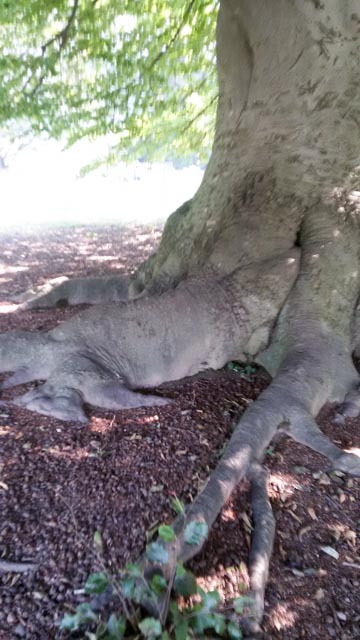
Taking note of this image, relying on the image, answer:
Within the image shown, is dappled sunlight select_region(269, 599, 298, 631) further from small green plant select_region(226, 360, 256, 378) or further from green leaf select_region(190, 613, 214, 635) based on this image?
small green plant select_region(226, 360, 256, 378)

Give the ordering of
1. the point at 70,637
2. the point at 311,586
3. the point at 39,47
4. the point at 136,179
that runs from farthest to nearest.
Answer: the point at 136,179, the point at 39,47, the point at 311,586, the point at 70,637

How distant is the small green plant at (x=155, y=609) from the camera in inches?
61.9

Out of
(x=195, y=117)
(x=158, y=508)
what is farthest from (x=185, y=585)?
(x=195, y=117)

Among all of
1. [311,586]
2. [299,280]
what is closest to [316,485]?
[311,586]

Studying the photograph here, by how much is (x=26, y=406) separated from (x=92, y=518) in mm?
1154

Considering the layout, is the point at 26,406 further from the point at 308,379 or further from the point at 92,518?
the point at 308,379

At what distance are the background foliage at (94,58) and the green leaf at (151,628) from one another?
19.3 feet

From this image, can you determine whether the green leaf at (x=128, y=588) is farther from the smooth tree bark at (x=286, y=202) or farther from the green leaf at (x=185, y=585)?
the smooth tree bark at (x=286, y=202)

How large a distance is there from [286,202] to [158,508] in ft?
9.77

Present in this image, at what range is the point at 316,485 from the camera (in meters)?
2.84

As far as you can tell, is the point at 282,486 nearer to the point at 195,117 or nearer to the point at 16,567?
the point at 16,567

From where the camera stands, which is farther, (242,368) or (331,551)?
(242,368)

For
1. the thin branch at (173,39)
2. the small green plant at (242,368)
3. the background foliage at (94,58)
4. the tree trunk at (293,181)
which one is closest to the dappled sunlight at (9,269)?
the background foliage at (94,58)

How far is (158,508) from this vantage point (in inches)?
96.0
